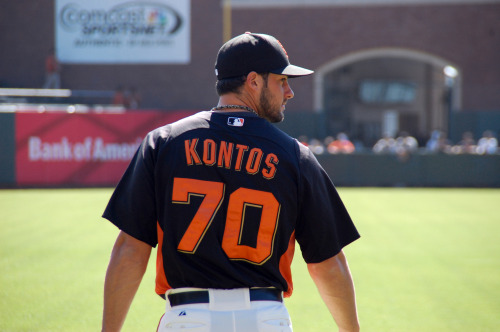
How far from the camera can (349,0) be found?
29.8 meters

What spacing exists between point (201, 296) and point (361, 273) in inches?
231

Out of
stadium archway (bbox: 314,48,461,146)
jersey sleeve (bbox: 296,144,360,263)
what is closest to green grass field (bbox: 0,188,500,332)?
jersey sleeve (bbox: 296,144,360,263)

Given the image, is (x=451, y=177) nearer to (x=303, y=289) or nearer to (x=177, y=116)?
(x=177, y=116)

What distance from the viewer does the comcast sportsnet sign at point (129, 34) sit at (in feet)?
101

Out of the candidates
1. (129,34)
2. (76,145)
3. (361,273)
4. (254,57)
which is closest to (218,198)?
(254,57)

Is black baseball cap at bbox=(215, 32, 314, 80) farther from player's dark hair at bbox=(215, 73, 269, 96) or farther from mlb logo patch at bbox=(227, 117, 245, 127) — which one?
mlb logo patch at bbox=(227, 117, 245, 127)

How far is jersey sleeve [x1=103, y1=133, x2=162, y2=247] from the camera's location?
241 centimetres

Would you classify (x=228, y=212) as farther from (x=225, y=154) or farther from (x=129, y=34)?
(x=129, y=34)

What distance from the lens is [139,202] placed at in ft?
7.96

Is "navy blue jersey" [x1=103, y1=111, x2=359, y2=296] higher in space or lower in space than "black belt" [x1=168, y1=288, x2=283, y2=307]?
higher

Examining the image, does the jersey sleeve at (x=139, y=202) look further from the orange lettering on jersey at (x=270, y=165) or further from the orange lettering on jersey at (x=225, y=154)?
the orange lettering on jersey at (x=270, y=165)

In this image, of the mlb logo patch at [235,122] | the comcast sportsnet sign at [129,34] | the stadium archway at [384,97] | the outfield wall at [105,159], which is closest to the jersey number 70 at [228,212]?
the mlb logo patch at [235,122]

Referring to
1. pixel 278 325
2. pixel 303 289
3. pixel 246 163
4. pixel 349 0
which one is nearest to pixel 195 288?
pixel 278 325

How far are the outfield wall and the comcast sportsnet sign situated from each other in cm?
933
